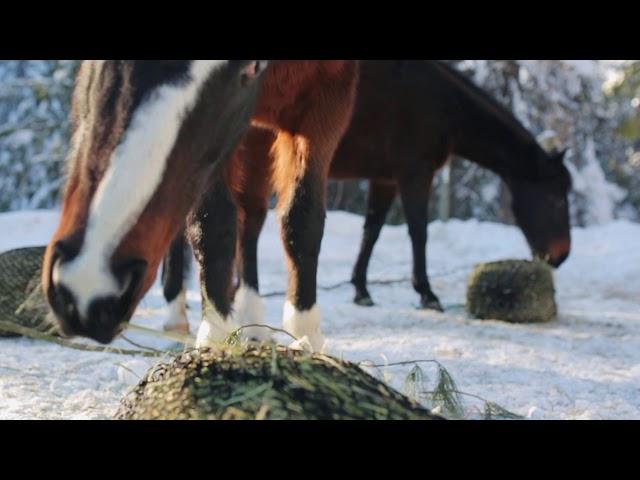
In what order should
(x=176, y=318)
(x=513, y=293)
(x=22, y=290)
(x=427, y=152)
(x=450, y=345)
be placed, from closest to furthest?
1. (x=450, y=345)
2. (x=22, y=290)
3. (x=176, y=318)
4. (x=513, y=293)
5. (x=427, y=152)

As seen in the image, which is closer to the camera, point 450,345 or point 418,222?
point 450,345

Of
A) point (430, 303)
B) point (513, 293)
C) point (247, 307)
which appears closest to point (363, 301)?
point (430, 303)

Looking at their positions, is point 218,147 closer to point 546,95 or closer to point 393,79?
point 393,79

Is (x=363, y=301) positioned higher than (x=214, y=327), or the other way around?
(x=214, y=327)

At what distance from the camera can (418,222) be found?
605cm

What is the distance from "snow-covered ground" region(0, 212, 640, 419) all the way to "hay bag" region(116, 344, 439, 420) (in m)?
0.30

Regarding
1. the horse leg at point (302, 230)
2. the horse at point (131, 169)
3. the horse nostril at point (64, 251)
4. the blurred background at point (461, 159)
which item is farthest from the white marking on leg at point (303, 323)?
the blurred background at point (461, 159)

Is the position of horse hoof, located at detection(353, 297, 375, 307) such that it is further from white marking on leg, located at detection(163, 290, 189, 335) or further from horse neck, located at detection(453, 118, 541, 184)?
white marking on leg, located at detection(163, 290, 189, 335)

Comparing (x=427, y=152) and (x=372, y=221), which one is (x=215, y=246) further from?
(x=372, y=221)

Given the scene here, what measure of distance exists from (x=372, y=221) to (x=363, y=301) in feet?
3.11

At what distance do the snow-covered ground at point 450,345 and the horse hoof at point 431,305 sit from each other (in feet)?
0.38

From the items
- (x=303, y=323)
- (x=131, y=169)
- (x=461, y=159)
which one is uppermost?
(x=461, y=159)

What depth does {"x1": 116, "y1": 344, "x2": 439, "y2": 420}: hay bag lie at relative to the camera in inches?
54.7

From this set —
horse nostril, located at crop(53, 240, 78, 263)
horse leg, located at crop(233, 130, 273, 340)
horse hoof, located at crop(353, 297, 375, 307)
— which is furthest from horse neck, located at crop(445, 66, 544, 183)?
horse nostril, located at crop(53, 240, 78, 263)
